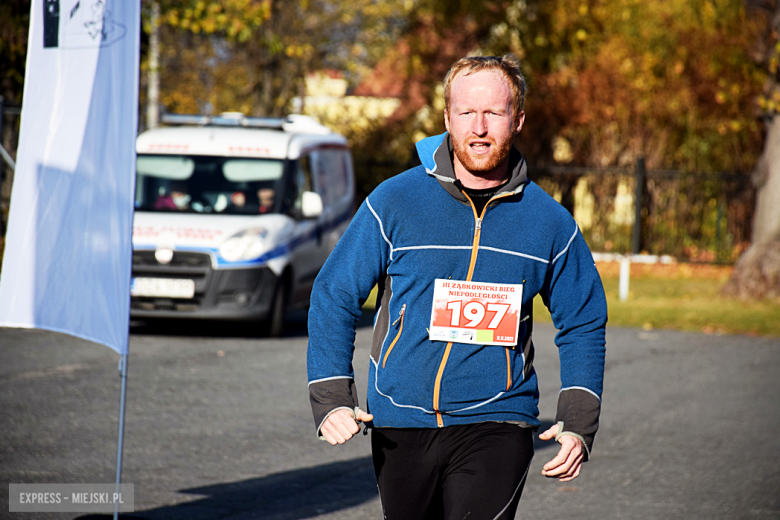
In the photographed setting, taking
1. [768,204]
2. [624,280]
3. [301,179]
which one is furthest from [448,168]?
[768,204]

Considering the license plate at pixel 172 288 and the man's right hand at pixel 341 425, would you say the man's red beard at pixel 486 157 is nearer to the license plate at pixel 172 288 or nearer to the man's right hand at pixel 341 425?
the man's right hand at pixel 341 425

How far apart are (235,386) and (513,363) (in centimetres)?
548

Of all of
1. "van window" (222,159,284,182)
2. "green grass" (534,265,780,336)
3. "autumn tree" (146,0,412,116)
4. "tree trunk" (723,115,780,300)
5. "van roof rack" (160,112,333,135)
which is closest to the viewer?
"van window" (222,159,284,182)

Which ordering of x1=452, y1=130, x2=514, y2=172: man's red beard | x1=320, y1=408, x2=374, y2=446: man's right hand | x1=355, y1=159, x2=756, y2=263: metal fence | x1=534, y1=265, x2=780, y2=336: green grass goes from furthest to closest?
1. x1=355, y1=159, x2=756, y2=263: metal fence
2. x1=534, y1=265, x2=780, y2=336: green grass
3. x1=452, y1=130, x2=514, y2=172: man's red beard
4. x1=320, y1=408, x2=374, y2=446: man's right hand

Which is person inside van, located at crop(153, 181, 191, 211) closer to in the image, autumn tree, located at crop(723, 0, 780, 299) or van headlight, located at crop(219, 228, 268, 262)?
van headlight, located at crop(219, 228, 268, 262)

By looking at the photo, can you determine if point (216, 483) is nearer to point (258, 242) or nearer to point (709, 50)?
point (258, 242)

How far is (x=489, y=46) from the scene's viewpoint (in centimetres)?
2344

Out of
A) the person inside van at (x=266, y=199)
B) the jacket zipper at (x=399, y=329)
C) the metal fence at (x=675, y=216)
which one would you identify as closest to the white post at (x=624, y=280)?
the metal fence at (x=675, y=216)

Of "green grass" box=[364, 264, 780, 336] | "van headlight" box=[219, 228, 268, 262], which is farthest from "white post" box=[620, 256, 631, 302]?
"van headlight" box=[219, 228, 268, 262]

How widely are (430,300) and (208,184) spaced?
8840mm

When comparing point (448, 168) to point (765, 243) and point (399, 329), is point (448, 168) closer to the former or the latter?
point (399, 329)

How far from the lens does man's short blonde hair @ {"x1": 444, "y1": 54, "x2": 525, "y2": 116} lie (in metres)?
2.97

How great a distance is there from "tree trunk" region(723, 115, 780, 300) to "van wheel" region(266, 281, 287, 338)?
7252mm

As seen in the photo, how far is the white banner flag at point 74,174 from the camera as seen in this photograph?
413cm
